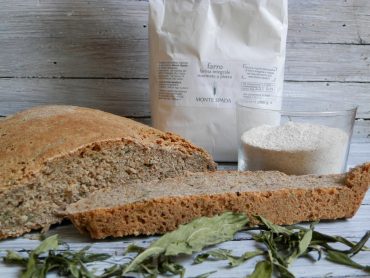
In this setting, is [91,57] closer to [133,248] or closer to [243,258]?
[133,248]

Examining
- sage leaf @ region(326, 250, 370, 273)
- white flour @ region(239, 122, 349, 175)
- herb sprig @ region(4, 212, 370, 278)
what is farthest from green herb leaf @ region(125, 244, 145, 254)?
white flour @ region(239, 122, 349, 175)

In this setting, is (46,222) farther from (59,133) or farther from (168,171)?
(168,171)

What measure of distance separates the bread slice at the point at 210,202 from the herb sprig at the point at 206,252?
0.16 ft

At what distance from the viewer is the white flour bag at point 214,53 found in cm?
170

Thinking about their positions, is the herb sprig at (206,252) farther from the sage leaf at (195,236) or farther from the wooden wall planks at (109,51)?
the wooden wall planks at (109,51)

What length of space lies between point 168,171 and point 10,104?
870 mm

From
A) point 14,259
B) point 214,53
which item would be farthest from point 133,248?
point 214,53

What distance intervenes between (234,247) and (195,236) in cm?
11

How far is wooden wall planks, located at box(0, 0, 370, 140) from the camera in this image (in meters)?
1.93

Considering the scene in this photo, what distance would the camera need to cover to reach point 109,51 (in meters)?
1.97

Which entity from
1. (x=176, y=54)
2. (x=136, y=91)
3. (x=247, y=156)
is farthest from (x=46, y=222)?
(x=136, y=91)

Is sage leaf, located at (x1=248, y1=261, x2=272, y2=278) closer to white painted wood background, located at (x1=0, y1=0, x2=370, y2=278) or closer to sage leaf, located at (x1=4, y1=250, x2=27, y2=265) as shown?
sage leaf, located at (x1=4, y1=250, x2=27, y2=265)

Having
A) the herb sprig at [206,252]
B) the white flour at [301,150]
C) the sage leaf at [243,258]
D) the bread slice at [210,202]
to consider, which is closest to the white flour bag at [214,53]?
the white flour at [301,150]

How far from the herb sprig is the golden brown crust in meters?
0.19
